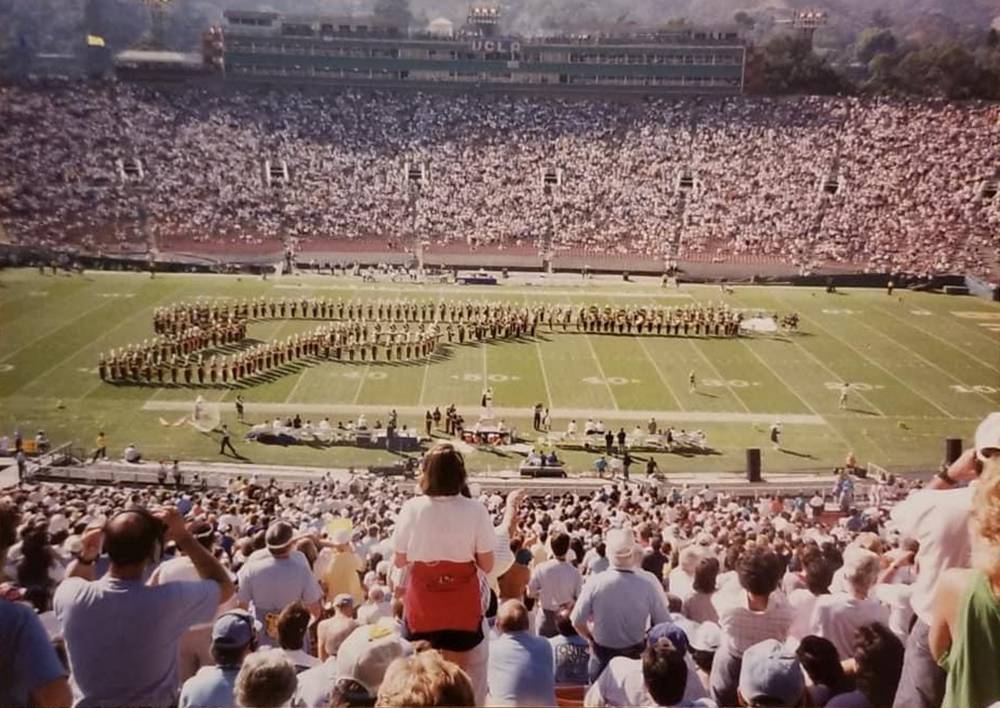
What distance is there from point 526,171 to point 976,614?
3484cm

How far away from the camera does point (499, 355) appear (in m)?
20.3

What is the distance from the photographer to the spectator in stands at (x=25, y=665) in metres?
2.69

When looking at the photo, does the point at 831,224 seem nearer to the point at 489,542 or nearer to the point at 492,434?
the point at 492,434

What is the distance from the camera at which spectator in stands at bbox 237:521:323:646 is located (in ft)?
13.0

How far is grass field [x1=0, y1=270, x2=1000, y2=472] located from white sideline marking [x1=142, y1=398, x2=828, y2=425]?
49 mm

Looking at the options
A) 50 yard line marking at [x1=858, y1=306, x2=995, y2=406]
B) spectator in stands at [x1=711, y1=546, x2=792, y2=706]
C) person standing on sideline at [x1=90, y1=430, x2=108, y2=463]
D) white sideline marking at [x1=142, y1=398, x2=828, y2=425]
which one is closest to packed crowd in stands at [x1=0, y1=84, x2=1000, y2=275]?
50 yard line marking at [x1=858, y1=306, x2=995, y2=406]

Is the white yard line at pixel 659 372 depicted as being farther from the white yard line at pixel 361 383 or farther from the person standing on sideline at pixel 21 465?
the person standing on sideline at pixel 21 465

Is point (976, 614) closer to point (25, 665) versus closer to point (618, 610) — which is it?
point (618, 610)

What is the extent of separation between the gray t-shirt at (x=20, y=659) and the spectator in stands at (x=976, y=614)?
97.9 inches

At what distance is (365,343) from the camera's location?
2009 centimetres

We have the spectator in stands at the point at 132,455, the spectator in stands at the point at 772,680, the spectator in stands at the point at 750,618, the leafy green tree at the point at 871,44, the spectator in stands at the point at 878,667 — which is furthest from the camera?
the leafy green tree at the point at 871,44

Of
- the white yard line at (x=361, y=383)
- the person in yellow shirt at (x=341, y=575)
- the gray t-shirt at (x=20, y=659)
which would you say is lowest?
the white yard line at (x=361, y=383)

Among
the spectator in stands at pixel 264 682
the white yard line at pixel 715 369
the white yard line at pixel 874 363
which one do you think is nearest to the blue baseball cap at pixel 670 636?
the spectator in stands at pixel 264 682

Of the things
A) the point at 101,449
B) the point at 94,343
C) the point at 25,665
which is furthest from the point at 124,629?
the point at 94,343
